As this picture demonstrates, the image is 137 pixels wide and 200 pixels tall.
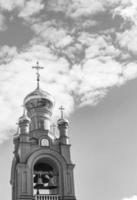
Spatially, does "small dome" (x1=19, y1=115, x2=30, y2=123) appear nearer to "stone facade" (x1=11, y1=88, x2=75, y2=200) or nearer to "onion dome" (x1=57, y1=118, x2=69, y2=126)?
"stone facade" (x1=11, y1=88, x2=75, y2=200)

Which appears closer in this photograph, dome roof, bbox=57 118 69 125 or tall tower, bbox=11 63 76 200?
tall tower, bbox=11 63 76 200

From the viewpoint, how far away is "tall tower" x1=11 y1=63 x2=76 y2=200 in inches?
1000

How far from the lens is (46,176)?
86.2 feet

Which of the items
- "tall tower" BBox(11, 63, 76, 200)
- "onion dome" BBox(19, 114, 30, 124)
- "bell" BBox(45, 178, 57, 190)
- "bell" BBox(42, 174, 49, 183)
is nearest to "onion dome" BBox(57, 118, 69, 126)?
"tall tower" BBox(11, 63, 76, 200)

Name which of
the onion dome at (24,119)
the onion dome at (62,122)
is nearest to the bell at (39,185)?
the onion dome at (24,119)

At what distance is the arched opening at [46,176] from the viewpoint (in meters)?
25.8

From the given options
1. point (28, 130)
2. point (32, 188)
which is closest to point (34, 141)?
point (28, 130)

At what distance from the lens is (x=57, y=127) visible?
91.1 feet

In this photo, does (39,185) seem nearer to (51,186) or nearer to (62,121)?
(51,186)

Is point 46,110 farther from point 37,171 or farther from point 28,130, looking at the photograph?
point 37,171

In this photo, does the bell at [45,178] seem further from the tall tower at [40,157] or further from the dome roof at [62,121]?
the dome roof at [62,121]

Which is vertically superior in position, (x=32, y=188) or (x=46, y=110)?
(x=46, y=110)

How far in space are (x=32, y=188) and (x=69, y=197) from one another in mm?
1851

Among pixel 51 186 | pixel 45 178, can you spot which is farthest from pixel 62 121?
pixel 51 186
